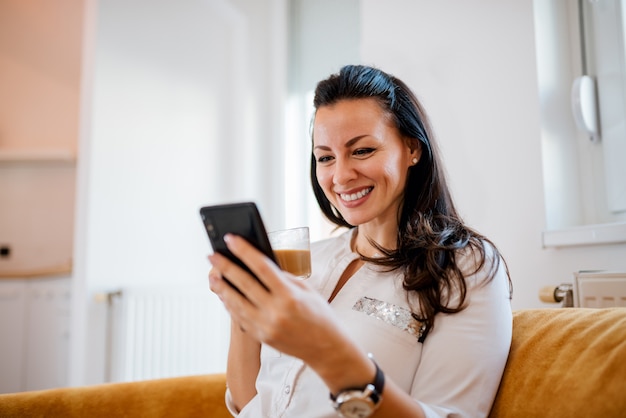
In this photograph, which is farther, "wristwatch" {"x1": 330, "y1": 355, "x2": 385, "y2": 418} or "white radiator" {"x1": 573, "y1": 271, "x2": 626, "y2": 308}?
"white radiator" {"x1": 573, "y1": 271, "x2": 626, "y2": 308}

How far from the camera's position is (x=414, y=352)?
99 cm

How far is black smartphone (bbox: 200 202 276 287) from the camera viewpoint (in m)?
0.72

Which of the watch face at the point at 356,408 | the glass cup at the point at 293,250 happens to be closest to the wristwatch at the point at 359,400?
the watch face at the point at 356,408

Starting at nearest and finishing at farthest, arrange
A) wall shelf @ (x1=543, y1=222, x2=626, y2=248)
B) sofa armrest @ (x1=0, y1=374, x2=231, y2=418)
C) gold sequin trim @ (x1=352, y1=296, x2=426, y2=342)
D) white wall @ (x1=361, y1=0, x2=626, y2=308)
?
gold sequin trim @ (x1=352, y1=296, x2=426, y2=342)
sofa armrest @ (x1=0, y1=374, x2=231, y2=418)
wall shelf @ (x1=543, y1=222, x2=626, y2=248)
white wall @ (x1=361, y1=0, x2=626, y2=308)

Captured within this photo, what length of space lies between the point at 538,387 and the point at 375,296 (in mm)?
340

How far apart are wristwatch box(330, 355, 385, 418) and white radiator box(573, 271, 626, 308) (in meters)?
0.80

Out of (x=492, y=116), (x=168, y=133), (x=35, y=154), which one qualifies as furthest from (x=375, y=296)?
A: (x=35, y=154)

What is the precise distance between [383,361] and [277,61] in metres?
2.57

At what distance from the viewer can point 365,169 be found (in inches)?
45.9

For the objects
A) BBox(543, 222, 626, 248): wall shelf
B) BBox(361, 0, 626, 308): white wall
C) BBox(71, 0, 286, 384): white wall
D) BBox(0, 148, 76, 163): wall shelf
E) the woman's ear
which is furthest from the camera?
BBox(0, 148, 76, 163): wall shelf

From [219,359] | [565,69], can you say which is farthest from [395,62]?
[219,359]

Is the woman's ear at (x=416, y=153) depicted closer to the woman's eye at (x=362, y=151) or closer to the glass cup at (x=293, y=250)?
the woman's eye at (x=362, y=151)

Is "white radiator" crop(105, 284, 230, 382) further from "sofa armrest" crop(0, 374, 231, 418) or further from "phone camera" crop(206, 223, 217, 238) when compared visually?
"phone camera" crop(206, 223, 217, 238)

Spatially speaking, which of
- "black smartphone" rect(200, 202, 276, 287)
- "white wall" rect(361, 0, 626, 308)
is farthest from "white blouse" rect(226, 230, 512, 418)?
"white wall" rect(361, 0, 626, 308)
